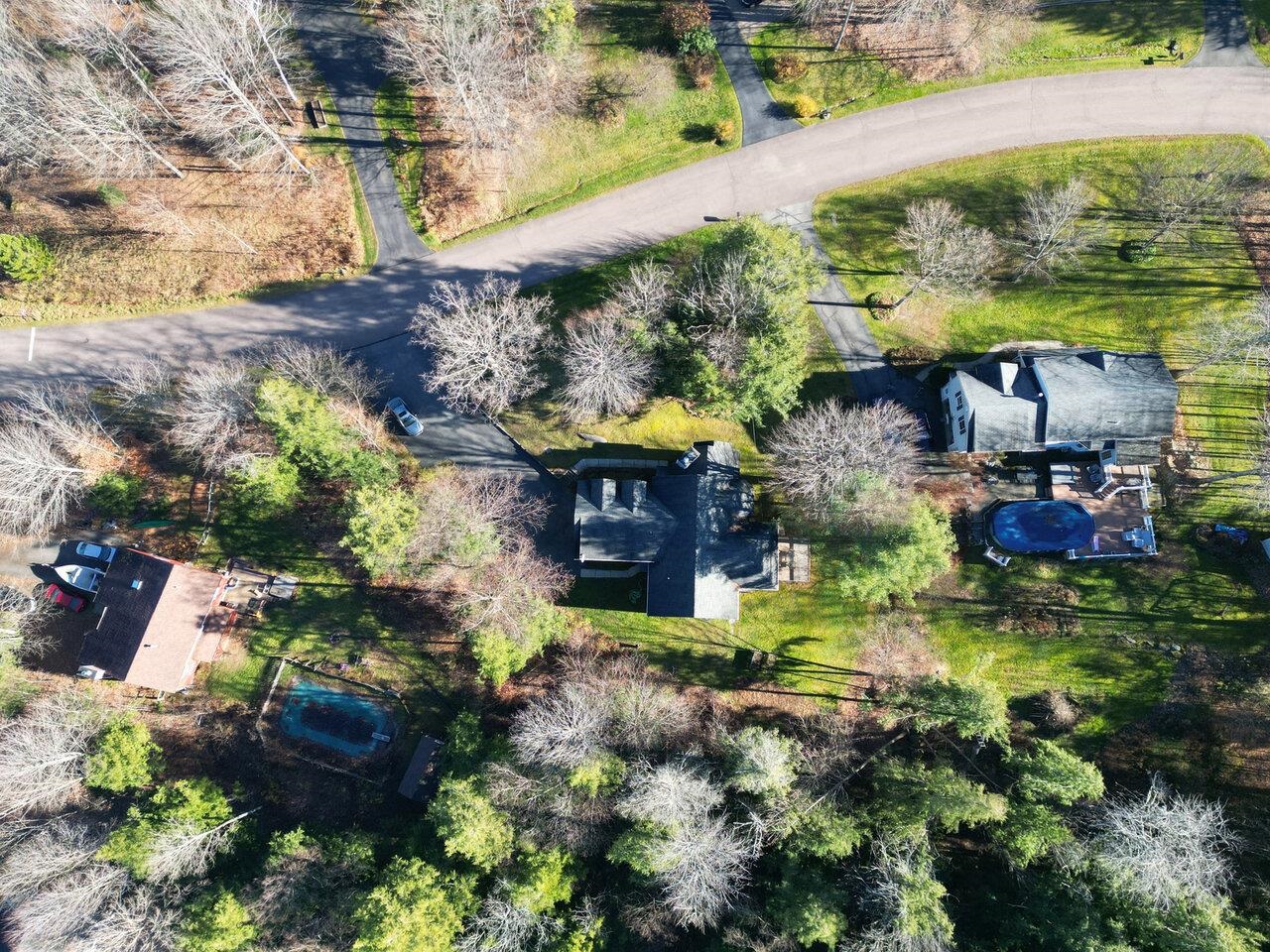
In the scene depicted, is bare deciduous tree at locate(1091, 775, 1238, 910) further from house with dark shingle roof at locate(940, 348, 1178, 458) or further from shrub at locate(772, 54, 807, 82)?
shrub at locate(772, 54, 807, 82)

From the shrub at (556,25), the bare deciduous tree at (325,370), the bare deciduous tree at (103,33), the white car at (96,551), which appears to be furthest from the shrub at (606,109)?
the white car at (96,551)

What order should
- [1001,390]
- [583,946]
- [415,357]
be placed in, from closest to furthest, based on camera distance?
[583,946]
[1001,390]
[415,357]

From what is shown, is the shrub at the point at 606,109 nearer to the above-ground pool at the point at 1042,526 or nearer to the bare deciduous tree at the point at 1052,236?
the bare deciduous tree at the point at 1052,236

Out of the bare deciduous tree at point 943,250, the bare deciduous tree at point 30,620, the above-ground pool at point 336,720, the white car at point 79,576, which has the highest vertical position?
the bare deciduous tree at point 943,250

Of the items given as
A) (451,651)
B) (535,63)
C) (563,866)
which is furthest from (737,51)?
(563,866)

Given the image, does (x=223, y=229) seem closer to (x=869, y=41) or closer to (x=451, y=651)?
(x=451, y=651)

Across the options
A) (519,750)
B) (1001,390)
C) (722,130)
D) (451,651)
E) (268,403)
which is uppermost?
(722,130)
